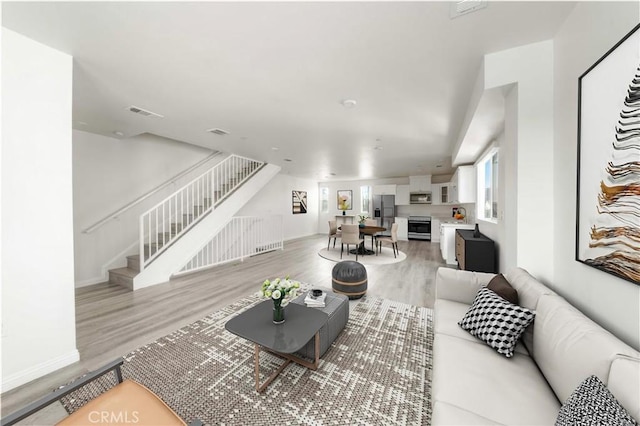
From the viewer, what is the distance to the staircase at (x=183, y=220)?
149 inches

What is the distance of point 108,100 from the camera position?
275cm

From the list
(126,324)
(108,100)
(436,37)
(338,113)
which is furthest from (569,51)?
(126,324)

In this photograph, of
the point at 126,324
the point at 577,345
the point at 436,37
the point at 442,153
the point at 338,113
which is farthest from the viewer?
the point at 442,153

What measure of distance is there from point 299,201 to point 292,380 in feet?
25.0

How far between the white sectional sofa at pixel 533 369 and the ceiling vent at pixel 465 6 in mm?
1891

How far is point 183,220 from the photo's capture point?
5066 millimetres

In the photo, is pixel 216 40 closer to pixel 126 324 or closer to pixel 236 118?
pixel 236 118

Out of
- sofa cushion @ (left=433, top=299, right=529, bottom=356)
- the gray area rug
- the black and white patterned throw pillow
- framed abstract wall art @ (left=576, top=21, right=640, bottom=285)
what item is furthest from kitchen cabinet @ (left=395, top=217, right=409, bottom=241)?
the black and white patterned throw pillow

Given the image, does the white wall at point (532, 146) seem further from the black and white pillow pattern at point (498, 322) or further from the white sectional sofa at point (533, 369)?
the black and white pillow pattern at point (498, 322)

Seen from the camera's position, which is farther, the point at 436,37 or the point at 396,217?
the point at 396,217

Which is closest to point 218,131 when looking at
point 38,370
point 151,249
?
point 151,249

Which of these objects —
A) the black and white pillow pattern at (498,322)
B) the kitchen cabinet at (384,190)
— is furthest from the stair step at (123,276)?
the kitchen cabinet at (384,190)

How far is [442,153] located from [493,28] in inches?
Answer: 158

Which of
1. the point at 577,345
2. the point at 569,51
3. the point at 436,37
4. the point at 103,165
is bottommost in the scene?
the point at 577,345
